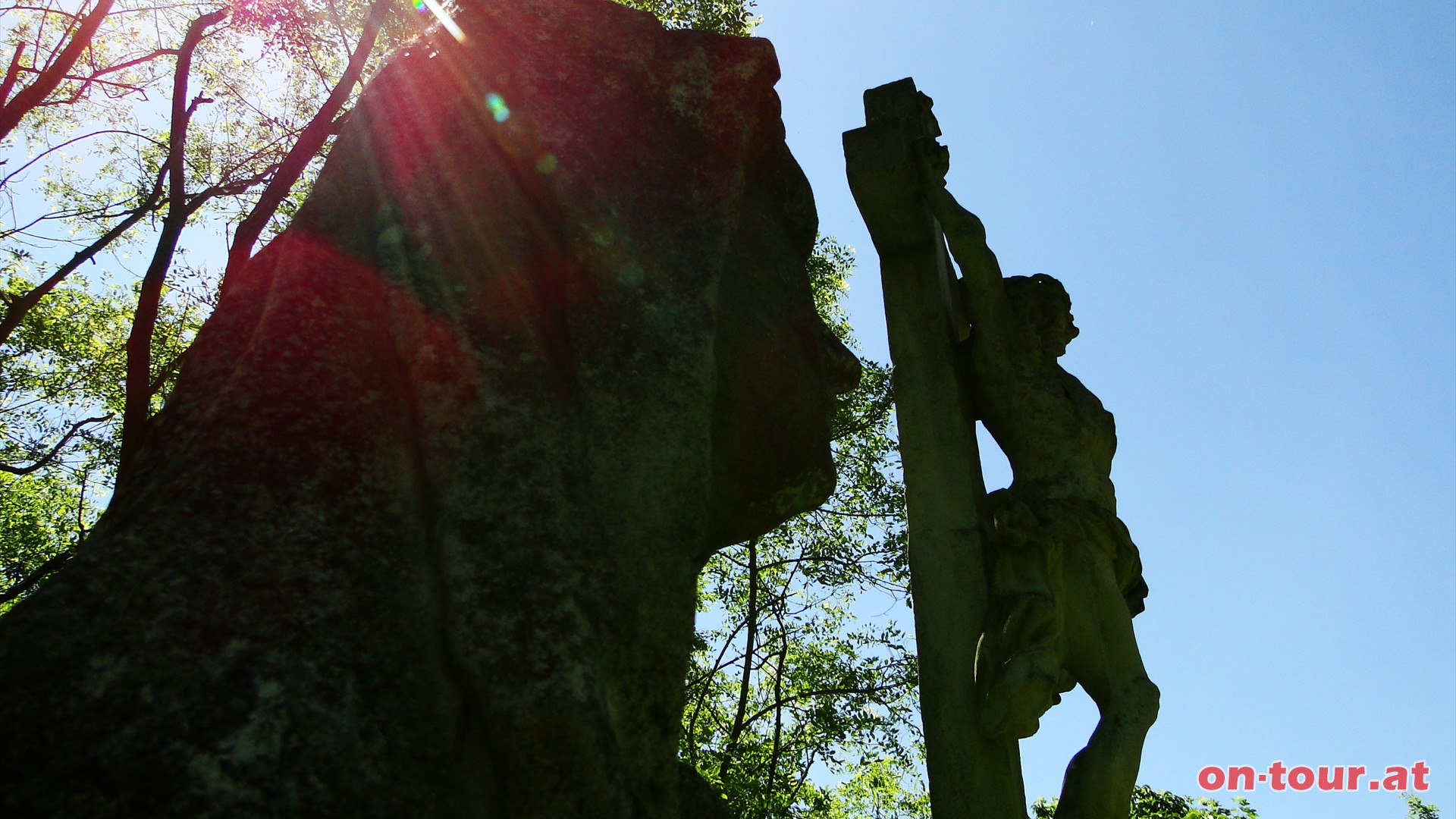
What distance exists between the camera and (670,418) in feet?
9.43

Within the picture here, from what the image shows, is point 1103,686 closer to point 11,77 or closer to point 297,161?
point 297,161

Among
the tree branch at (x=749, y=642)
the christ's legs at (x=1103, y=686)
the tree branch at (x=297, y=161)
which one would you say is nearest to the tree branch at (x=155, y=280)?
the tree branch at (x=297, y=161)

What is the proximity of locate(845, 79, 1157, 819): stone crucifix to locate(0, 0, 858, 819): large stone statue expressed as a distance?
143cm

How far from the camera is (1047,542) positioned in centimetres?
461

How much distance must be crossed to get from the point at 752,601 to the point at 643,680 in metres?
12.6

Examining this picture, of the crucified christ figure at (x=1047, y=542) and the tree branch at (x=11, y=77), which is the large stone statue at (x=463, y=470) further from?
the tree branch at (x=11, y=77)

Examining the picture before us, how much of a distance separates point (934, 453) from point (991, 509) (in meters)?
0.40

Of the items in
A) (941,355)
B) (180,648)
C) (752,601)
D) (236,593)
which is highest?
(752,601)

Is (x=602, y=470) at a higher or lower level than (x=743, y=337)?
lower

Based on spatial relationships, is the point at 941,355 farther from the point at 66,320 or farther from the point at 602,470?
the point at 66,320

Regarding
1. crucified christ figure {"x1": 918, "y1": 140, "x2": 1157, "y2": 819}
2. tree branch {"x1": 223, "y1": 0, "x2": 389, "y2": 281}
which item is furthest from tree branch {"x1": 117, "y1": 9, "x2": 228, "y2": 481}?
crucified christ figure {"x1": 918, "y1": 140, "x2": 1157, "y2": 819}

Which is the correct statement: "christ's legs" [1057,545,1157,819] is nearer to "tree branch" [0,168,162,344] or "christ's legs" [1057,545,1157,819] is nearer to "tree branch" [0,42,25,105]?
"tree branch" [0,168,162,344]

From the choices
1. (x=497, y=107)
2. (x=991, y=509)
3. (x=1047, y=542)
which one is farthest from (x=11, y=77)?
(x=1047, y=542)

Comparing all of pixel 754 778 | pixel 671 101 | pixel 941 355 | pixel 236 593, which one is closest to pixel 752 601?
pixel 754 778
